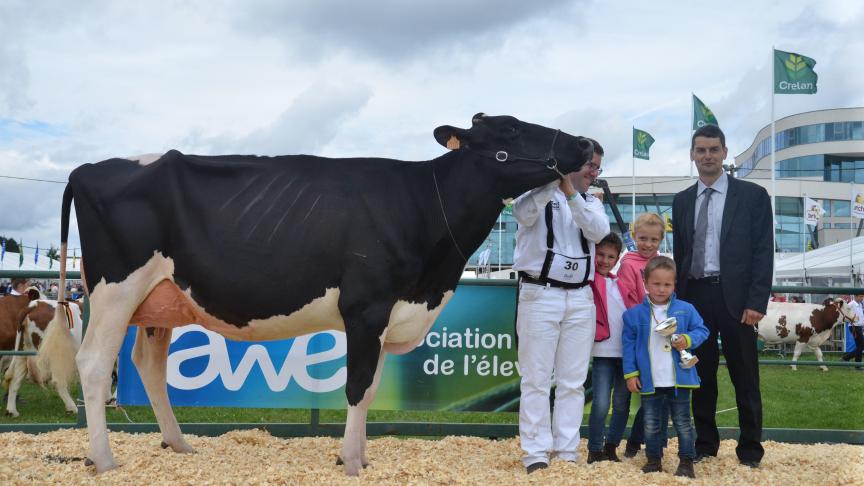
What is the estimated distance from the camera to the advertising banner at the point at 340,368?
624 cm

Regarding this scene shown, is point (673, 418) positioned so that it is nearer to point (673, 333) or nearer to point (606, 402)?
point (606, 402)

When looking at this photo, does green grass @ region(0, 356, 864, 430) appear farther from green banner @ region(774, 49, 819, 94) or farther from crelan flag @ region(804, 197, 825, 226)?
crelan flag @ region(804, 197, 825, 226)

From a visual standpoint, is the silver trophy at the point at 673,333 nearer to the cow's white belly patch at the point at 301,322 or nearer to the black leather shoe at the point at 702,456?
the black leather shoe at the point at 702,456

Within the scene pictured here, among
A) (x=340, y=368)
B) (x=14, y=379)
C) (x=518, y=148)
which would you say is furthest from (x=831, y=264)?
(x=14, y=379)

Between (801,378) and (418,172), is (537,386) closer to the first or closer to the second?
(418,172)

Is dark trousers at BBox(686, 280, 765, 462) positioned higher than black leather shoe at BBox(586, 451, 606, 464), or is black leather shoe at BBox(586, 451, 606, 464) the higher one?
dark trousers at BBox(686, 280, 765, 462)

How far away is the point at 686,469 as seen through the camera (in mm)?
4570

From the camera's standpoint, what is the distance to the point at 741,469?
4.87m

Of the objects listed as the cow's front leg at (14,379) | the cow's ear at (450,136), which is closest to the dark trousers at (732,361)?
the cow's ear at (450,136)

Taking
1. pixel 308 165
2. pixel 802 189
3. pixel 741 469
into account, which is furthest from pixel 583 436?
pixel 802 189

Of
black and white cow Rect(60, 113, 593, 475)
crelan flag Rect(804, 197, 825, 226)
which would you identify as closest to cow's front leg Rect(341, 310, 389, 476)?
black and white cow Rect(60, 113, 593, 475)

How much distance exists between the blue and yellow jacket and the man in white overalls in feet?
0.84

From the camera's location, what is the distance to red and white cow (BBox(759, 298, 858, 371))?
574 inches

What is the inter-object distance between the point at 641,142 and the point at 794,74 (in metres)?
14.7
